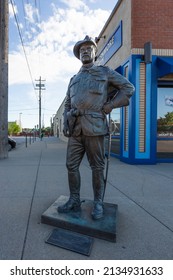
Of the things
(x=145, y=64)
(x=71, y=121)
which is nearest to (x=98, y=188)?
(x=71, y=121)

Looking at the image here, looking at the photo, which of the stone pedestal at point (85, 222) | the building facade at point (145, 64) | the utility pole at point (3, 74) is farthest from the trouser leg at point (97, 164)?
the utility pole at point (3, 74)

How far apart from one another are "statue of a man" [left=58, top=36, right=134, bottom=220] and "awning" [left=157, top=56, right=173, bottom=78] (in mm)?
5015

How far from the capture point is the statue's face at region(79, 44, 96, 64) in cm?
307

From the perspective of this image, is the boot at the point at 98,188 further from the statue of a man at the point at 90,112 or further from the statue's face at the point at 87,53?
the statue's face at the point at 87,53

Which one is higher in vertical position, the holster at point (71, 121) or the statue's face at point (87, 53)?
the statue's face at point (87, 53)

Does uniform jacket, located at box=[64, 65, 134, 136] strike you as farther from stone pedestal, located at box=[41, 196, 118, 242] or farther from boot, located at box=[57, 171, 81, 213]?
stone pedestal, located at box=[41, 196, 118, 242]

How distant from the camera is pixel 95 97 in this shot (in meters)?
2.95

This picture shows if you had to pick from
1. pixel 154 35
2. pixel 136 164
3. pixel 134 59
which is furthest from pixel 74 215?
pixel 154 35

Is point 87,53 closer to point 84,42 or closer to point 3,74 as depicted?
point 84,42

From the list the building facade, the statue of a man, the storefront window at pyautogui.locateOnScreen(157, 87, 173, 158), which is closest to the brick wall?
the building facade

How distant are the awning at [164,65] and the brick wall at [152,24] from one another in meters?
0.60

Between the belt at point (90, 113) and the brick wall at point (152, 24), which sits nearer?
the belt at point (90, 113)

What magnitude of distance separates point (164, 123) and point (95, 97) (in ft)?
21.7

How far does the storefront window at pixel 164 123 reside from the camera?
28.7 feet
